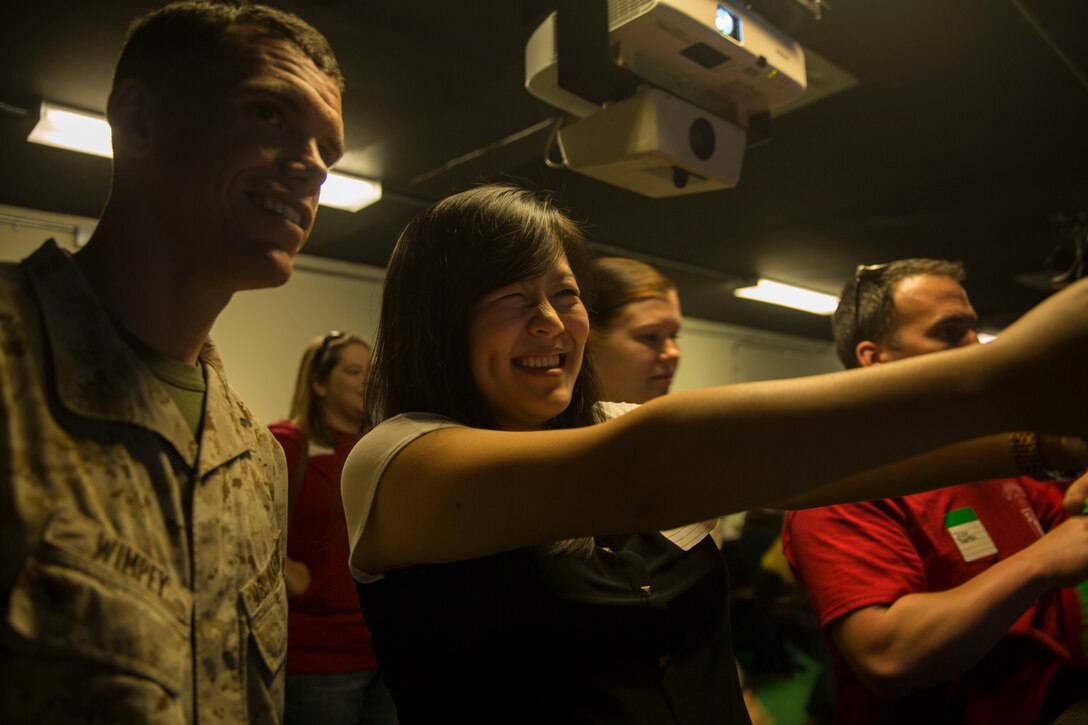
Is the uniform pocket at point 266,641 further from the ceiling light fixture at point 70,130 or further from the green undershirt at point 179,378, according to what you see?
the ceiling light fixture at point 70,130

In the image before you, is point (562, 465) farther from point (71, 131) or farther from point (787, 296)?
point (787, 296)

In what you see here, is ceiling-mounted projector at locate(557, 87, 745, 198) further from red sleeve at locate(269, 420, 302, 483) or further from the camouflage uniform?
the camouflage uniform

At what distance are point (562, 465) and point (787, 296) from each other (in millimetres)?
5563

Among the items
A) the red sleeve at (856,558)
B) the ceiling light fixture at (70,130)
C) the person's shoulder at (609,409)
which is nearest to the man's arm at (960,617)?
→ the red sleeve at (856,558)

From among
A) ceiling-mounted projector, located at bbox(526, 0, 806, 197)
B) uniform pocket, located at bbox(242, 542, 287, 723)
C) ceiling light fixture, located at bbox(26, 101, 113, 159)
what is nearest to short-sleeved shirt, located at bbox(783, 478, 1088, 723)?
uniform pocket, located at bbox(242, 542, 287, 723)

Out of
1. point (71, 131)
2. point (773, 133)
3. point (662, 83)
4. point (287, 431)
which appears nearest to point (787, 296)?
point (773, 133)

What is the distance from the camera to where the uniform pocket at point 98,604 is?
526 millimetres

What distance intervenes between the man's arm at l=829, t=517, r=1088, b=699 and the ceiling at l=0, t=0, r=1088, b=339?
87cm

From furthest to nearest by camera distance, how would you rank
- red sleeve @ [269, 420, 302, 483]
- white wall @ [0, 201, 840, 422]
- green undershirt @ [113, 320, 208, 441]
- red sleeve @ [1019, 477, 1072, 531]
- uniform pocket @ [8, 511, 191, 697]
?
white wall @ [0, 201, 840, 422]
red sleeve @ [269, 420, 302, 483]
red sleeve @ [1019, 477, 1072, 531]
green undershirt @ [113, 320, 208, 441]
uniform pocket @ [8, 511, 191, 697]

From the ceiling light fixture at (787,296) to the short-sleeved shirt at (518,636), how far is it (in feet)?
15.8

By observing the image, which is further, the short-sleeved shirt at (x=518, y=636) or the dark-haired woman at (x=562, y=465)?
the short-sleeved shirt at (x=518, y=636)

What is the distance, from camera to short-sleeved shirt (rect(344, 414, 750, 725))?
76 cm

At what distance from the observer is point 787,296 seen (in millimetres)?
5789

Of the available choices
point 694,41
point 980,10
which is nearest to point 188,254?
point 694,41
